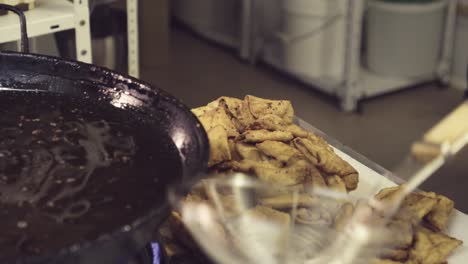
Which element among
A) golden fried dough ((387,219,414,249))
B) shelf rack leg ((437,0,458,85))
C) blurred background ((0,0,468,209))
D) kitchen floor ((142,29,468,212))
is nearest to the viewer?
golden fried dough ((387,219,414,249))

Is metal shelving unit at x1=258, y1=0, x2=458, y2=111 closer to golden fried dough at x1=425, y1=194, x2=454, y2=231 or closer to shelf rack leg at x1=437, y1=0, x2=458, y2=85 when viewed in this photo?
shelf rack leg at x1=437, y1=0, x2=458, y2=85

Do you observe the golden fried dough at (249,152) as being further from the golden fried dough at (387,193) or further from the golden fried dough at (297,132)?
the golden fried dough at (387,193)

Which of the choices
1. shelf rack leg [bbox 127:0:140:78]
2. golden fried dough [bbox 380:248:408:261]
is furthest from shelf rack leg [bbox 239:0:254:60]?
golden fried dough [bbox 380:248:408:261]

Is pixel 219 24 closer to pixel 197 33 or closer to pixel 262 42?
pixel 197 33

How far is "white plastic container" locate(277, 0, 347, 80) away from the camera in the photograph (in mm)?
3061

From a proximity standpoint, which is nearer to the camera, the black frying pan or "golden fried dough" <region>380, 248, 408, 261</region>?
the black frying pan

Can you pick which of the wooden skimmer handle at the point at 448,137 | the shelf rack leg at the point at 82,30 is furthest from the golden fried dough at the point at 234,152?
the shelf rack leg at the point at 82,30

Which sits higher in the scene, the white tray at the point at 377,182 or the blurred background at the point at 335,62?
the white tray at the point at 377,182

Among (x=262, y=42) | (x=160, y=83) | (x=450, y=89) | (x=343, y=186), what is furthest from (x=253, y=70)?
(x=343, y=186)

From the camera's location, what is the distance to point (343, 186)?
4.00ft

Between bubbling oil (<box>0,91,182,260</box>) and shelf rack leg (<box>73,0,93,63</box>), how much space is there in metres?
0.61

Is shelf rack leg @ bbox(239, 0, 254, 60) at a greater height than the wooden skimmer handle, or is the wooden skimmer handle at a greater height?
the wooden skimmer handle

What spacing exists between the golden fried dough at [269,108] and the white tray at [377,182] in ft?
0.43

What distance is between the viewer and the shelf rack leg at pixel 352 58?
9.29ft
